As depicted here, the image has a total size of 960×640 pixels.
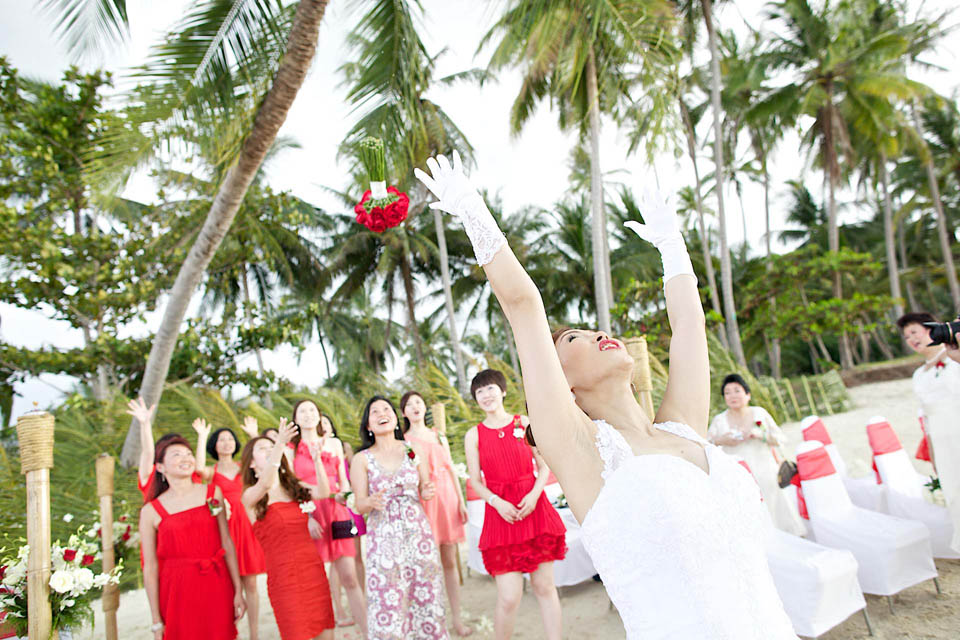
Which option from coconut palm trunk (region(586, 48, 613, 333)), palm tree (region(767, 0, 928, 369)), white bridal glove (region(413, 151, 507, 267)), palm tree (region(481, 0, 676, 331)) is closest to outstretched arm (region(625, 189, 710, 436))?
white bridal glove (region(413, 151, 507, 267))

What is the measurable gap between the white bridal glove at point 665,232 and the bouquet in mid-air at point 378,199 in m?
1.57

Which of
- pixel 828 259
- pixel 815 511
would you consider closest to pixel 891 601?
pixel 815 511

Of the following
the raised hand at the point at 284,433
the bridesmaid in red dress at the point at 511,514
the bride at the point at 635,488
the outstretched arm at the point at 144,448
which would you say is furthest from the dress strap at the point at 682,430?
the outstretched arm at the point at 144,448

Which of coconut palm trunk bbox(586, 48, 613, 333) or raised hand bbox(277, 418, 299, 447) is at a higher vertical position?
coconut palm trunk bbox(586, 48, 613, 333)

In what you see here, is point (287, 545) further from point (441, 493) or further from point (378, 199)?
point (378, 199)

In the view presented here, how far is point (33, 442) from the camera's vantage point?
3.12 meters

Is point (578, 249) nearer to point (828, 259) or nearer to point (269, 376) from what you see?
point (828, 259)

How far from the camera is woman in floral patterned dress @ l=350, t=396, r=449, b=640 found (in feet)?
12.1

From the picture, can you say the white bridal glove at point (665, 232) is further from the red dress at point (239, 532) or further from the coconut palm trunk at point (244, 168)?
the coconut palm trunk at point (244, 168)

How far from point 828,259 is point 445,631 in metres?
17.1

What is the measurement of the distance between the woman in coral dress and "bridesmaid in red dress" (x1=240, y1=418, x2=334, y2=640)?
3.48 ft

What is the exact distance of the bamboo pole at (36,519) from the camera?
10.2 ft

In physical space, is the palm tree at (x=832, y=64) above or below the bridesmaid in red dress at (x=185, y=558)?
above

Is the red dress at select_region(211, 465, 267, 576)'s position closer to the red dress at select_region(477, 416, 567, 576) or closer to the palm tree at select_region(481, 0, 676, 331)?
the red dress at select_region(477, 416, 567, 576)
